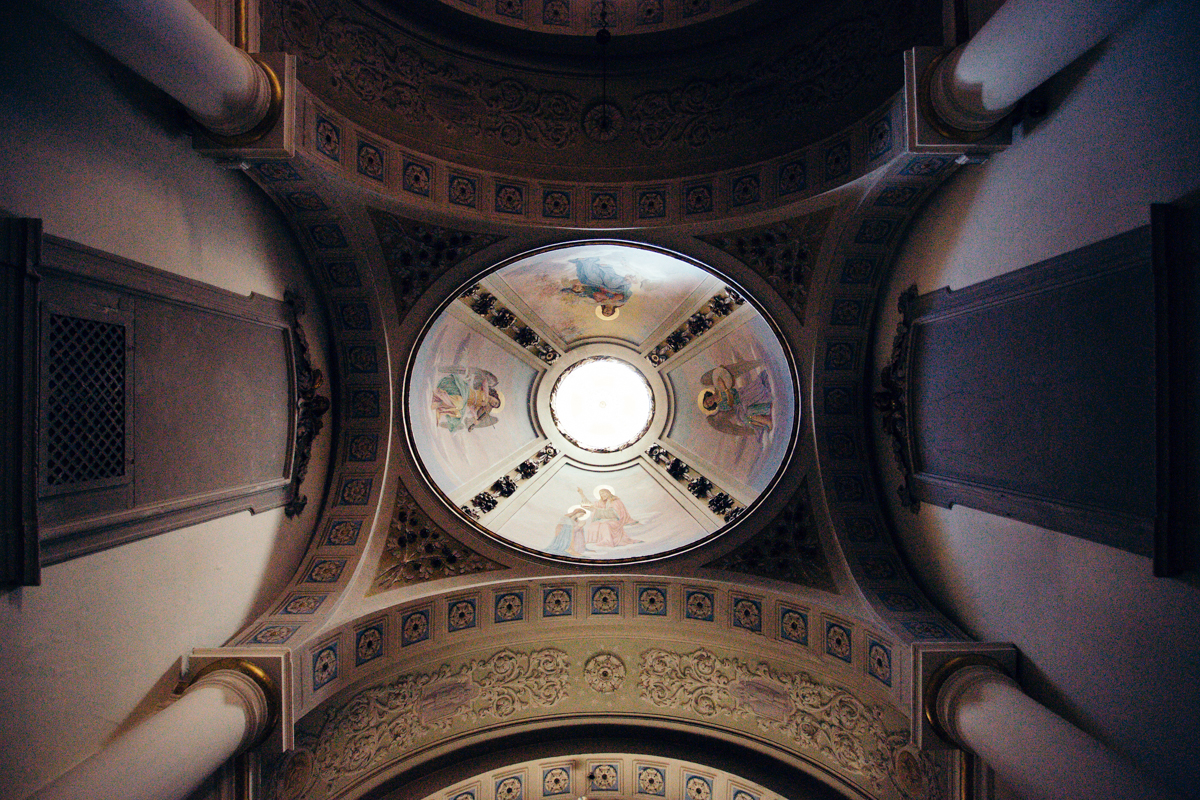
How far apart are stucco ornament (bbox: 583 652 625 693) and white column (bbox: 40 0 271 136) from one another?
848 cm

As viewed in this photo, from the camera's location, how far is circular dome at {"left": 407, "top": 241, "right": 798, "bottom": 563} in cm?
1088

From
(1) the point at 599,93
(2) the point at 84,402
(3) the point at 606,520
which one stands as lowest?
(3) the point at 606,520

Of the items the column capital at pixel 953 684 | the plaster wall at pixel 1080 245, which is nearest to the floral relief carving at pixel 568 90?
the plaster wall at pixel 1080 245

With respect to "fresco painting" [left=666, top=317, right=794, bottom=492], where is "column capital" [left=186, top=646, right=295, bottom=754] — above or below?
below

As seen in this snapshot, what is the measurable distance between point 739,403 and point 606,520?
10.2 ft

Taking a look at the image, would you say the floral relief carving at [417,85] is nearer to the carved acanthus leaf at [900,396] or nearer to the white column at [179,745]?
the carved acanthus leaf at [900,396]

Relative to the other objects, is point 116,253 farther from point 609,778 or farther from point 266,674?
point 609,778

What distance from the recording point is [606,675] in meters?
10.3

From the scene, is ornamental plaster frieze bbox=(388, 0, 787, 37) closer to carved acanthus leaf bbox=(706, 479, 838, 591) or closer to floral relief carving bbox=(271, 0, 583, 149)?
floral relief carving bbox=(271, 0, 583, 149)

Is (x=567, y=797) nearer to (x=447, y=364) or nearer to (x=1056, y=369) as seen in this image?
(x=447, y=364)

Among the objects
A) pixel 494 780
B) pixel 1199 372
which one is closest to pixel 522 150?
pixel 1199 372

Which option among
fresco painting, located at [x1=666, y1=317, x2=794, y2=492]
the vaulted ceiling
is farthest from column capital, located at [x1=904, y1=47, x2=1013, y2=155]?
fresco painting, located at [x1=666, y1=317, x2=794, y2=492]

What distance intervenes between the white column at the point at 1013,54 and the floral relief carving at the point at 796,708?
717cm

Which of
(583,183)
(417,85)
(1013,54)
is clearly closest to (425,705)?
(583,183)
